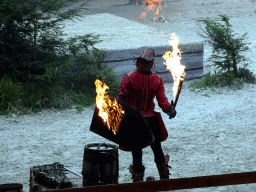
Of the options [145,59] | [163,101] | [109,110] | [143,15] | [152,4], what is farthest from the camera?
[152,4]

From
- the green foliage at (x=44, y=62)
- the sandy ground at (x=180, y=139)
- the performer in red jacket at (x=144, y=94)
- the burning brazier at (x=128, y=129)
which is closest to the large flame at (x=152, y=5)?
the green foliage at (x=44, y=62)

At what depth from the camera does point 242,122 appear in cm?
767

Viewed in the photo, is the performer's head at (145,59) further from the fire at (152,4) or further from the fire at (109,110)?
the fire at (152,4)

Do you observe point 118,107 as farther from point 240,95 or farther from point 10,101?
point 240,95

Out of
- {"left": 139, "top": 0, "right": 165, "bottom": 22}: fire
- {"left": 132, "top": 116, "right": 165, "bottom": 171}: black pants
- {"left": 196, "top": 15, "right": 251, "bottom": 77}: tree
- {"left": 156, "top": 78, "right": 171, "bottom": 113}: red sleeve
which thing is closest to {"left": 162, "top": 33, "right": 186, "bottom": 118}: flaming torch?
{"left": 156, "top": 78, "right": 171, "bottom": 113}: red sleeve

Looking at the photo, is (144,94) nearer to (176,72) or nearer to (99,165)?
(176,72)

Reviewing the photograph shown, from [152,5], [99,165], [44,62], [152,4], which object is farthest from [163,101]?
[152,4]

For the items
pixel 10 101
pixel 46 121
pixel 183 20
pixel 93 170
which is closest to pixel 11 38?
pixel 10 101

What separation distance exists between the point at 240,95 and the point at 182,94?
4.08 feet

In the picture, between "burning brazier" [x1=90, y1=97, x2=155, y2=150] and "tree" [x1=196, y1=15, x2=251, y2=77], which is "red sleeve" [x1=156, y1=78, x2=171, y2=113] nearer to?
"burning brazier" [x1=90, y1=97, x2=155, y2=150]

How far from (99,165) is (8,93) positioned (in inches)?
183

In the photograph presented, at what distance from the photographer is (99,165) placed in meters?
4.15

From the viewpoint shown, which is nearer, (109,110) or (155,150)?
(109,110)

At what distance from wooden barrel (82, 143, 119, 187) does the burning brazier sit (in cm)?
27
